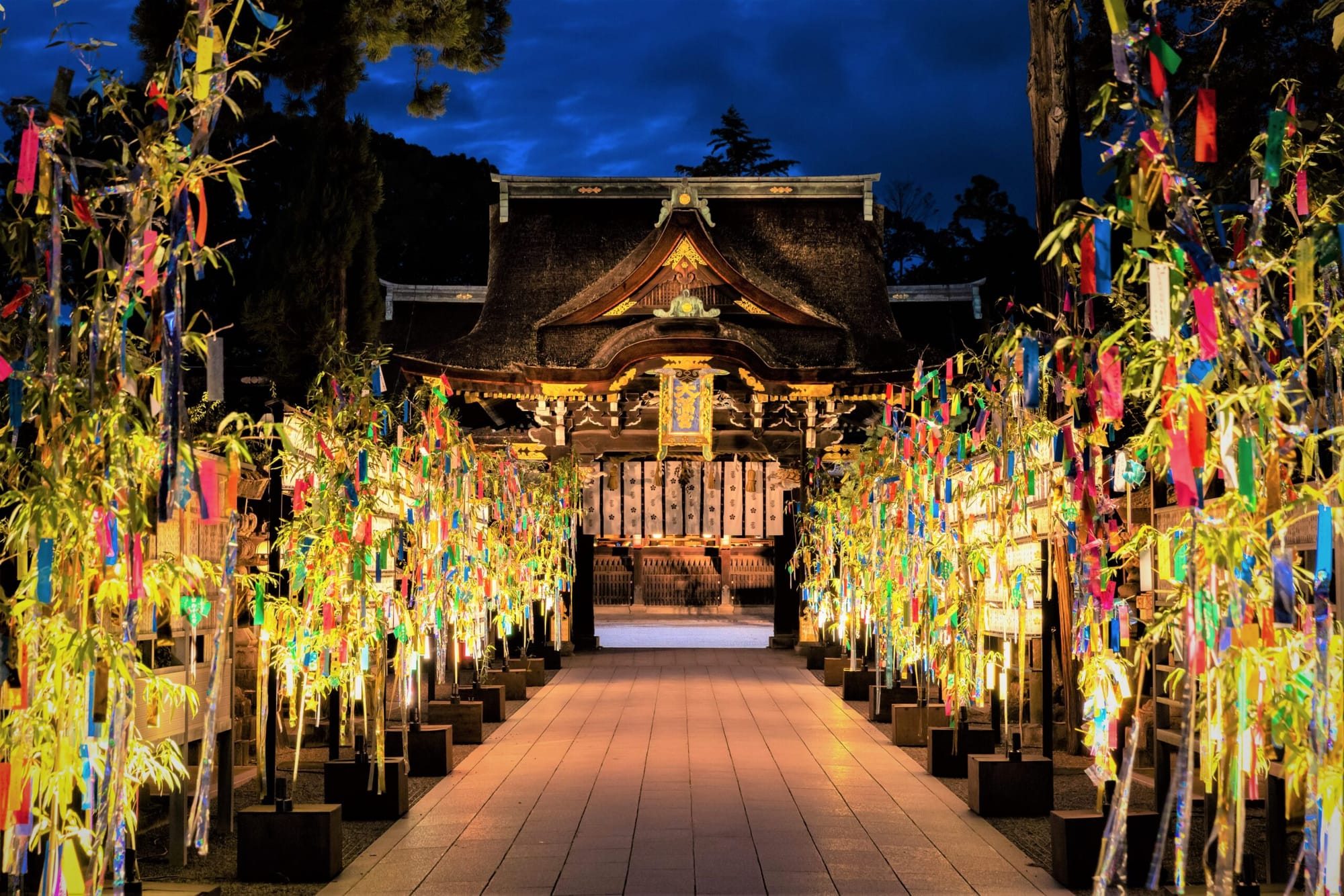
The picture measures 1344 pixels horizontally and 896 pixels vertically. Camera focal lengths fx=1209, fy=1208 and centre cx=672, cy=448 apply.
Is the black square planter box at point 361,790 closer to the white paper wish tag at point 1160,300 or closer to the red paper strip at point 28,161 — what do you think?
the red paper strip at point 28,161

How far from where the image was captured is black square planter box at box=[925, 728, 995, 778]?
716cm

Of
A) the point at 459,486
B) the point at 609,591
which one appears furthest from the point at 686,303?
the point at 609,591

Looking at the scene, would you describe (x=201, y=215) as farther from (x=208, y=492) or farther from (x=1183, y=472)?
(x=1183, y=472)

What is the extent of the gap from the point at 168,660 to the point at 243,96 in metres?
8.40

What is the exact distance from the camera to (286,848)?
189 inches

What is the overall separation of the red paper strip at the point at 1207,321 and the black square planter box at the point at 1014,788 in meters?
3.68

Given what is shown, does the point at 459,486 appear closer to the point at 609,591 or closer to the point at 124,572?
the point at 124,572

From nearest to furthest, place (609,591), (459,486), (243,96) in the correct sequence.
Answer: (459,486) → (243,96) → (609,591)

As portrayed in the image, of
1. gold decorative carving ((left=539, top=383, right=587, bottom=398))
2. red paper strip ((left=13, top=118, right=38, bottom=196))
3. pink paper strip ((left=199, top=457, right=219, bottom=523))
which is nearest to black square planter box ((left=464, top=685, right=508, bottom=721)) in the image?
gold decorative carving ((left=539, top=383, right=587, bottom=398))

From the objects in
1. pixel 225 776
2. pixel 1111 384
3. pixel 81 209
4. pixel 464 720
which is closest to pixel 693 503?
pixel 464 720

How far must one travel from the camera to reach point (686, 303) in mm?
12773

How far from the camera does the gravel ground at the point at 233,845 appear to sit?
4.74 metres

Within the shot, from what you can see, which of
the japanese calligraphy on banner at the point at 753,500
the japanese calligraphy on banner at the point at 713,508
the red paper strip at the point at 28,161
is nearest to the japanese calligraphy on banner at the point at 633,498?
the japanese calligraphy on banner at the point at 713,508

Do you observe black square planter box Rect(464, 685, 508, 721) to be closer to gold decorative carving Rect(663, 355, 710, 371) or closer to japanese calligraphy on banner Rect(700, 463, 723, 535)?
gold decorative carving Rect(663, 355, 710, 371)
